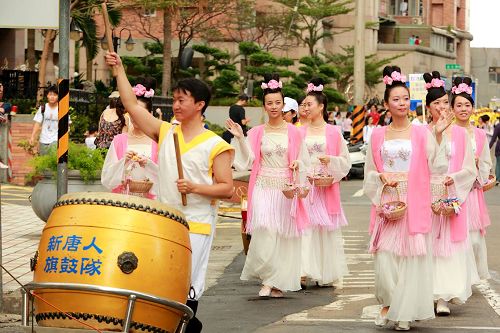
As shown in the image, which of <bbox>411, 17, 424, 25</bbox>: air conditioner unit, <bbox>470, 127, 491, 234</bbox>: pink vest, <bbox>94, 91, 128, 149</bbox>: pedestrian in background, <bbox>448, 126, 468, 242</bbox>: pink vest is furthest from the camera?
<bbox>411, 17, 424, 25</bbox>: air conditioner unit

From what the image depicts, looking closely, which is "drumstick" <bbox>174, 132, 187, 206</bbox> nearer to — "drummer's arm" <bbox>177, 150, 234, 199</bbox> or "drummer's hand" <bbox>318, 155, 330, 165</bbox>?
"drummer's arm" <bbox>177, 150, 234, 199</bbox>

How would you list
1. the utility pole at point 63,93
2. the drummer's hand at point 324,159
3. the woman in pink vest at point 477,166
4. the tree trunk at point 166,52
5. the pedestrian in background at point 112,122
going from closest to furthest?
the utility pole at point 63,93 → the woman in pink vest at point 477,166 → the pedestrian in background at point 112,122 → the drummer's hand at point 324,159 → the tree trunk at point 166,52

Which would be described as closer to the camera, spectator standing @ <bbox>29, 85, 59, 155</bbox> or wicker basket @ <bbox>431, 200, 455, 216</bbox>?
wicker basket @ <bbox>431, 200, 455, 216</bbox>

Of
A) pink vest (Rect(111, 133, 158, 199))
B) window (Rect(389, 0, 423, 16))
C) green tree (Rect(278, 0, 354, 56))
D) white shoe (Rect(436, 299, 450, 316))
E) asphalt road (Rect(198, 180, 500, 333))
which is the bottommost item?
asphalt road (Rect(198, 180, 500, 333))

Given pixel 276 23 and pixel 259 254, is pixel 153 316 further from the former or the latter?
pixel 276 23

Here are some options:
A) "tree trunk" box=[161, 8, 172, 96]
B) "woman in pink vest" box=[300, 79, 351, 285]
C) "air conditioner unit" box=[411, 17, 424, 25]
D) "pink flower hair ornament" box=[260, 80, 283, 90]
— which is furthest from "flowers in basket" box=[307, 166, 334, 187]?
"air conditioner unit" box=[411, 17, 424, 25]

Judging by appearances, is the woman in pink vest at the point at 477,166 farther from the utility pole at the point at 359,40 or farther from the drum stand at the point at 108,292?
the utility pole at the point at 359,40

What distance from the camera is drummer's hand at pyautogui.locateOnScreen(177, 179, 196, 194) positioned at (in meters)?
7.87

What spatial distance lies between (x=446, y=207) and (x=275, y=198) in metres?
2.22

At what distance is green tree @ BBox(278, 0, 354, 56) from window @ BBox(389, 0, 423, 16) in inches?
1390

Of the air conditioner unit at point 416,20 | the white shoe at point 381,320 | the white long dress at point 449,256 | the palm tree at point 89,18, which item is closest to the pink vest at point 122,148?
the white shoe at point 381,320

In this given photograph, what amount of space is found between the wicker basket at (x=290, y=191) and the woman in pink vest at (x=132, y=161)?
70.5 inches

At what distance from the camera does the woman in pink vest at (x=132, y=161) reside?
10625 mm

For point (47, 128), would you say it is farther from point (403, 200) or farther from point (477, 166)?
point (403, 200)
